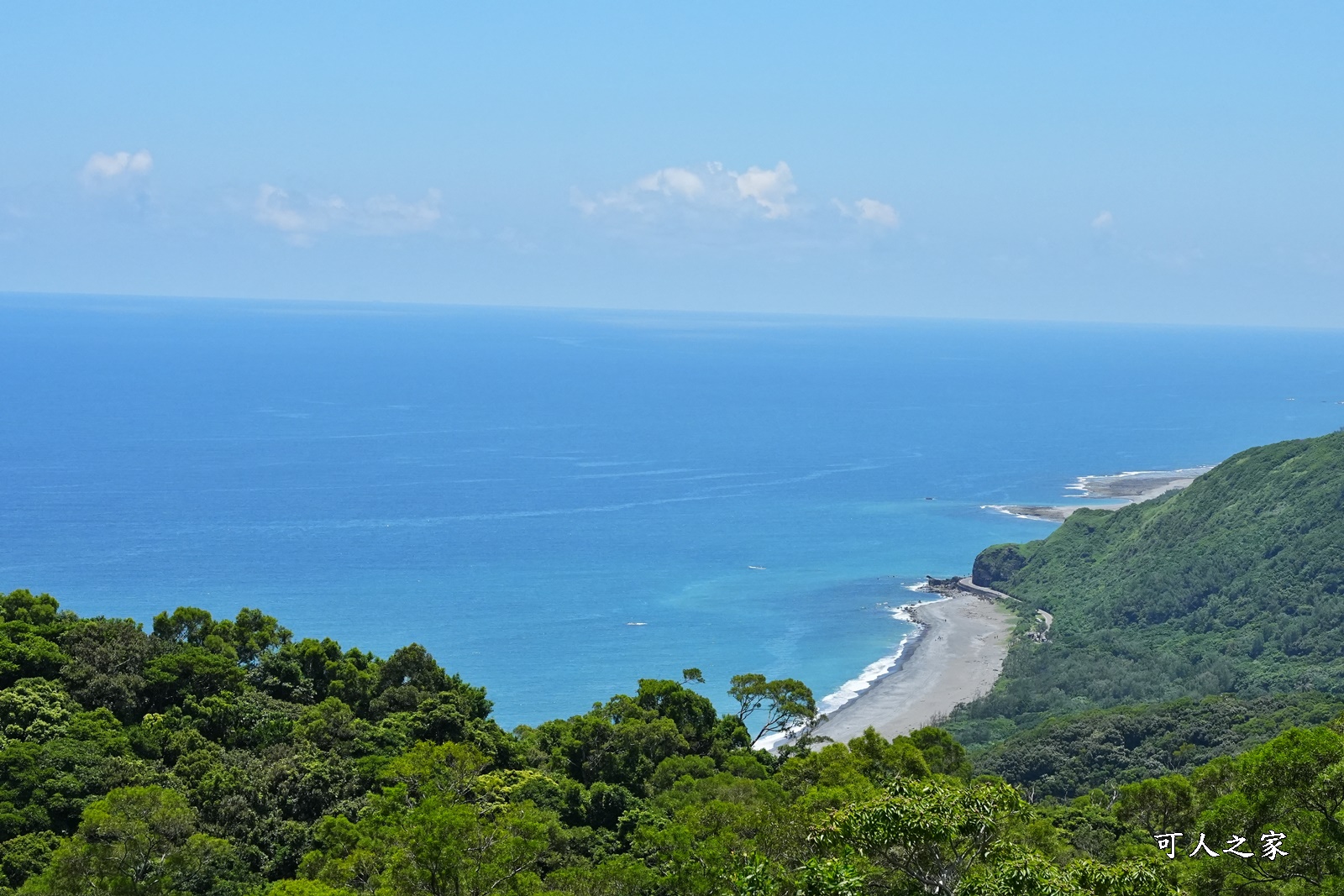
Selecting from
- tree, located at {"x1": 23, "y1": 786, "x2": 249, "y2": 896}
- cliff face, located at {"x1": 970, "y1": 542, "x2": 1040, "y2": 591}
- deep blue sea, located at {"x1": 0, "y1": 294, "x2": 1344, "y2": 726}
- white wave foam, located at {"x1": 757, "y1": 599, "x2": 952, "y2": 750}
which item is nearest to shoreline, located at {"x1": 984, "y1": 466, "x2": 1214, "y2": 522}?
deep blue sea, located at {"x1": 0, "y1": 294, "x2": 1344, "y2": 726}

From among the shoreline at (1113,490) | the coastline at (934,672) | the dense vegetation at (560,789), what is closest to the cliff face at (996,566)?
the coastline at (934,672)

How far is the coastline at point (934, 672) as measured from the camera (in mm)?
59812

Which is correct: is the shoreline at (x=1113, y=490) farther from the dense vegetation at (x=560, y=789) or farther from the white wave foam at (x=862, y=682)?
the dense vegetation at (x=560, y=789)

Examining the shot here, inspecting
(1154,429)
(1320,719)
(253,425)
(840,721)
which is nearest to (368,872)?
(1320,719)

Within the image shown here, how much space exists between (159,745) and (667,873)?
48.1 feet

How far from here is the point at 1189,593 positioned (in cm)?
7431

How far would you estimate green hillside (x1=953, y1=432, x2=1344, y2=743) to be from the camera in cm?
6209

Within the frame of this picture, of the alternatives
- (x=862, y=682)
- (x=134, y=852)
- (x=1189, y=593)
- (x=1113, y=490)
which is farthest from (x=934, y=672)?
(x=1113, y=490)

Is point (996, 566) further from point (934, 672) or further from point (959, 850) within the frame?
point (959, 850)

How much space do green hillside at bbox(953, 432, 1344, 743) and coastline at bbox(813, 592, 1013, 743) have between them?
1.70 meters

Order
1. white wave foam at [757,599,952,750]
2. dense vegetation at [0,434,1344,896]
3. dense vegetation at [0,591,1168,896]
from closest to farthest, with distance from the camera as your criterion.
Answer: dense vegetation at [0,434,1344,896] → dense vegetation at [0,591,1168,896] → white wave foam at [757,599,952,750]

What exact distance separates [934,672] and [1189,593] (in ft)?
61.0

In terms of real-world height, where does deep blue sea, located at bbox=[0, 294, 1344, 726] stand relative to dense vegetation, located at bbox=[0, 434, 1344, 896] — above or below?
below

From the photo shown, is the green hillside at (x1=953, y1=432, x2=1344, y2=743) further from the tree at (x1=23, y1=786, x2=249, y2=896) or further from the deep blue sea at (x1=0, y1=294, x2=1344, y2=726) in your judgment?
the tree at (x1=23, y1=786, x2=249, y2=896)
